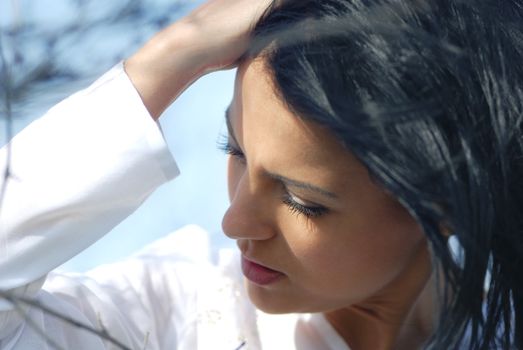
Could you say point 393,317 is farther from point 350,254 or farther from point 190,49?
point 190,49

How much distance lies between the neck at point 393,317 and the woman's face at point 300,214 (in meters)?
0.09

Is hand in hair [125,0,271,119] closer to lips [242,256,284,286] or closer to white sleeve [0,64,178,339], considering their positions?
white sleeve [0,64,178,339]

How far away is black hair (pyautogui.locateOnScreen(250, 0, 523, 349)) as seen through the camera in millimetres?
728

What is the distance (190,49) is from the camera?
0.85 meters

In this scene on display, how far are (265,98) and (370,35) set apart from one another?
0.11 m

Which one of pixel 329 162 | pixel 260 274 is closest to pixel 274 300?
pixel 260 274

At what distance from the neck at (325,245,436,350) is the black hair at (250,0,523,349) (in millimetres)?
166

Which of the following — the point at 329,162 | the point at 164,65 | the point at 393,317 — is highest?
the point at 164,65

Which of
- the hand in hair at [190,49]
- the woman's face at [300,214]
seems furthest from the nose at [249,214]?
the hand in hair at [190,49]

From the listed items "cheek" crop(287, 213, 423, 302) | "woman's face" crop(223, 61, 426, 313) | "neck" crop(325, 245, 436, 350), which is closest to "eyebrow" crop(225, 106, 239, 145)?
"woman's face" crop(223, 61, 426, 313)

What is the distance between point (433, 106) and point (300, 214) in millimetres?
153

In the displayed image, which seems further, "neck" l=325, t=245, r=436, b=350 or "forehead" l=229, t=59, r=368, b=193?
"neck" l=325, t=245, r=436, b=350

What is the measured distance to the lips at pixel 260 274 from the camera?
85 cm

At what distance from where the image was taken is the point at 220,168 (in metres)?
Result: 0.90
